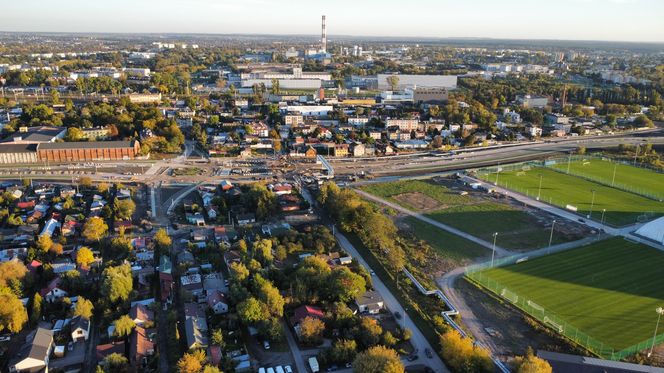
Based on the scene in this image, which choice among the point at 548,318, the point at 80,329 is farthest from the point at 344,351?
the point at 80,329

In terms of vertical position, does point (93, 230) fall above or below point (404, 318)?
above

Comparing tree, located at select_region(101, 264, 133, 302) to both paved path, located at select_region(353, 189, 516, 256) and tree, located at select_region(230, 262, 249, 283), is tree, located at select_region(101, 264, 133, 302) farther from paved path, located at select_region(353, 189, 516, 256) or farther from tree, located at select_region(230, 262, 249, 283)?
paved path, located at select_region(353, 189, 516, 256)

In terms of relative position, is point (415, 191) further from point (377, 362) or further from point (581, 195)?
point (377, 362)

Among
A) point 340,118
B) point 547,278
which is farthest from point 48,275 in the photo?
point 340,118

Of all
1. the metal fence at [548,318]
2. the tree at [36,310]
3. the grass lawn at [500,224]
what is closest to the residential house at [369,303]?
the metal fence at [548,318]

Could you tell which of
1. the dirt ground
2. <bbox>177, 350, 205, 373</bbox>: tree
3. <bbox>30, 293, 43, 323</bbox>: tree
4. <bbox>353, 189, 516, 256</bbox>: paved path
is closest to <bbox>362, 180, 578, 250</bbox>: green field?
<bbox>353, 189, 516, 256</bbox>: paved path

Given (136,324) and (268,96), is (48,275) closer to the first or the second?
(136,324)

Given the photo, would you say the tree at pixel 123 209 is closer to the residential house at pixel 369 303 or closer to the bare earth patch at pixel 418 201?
the residential house at pixel 369 303
